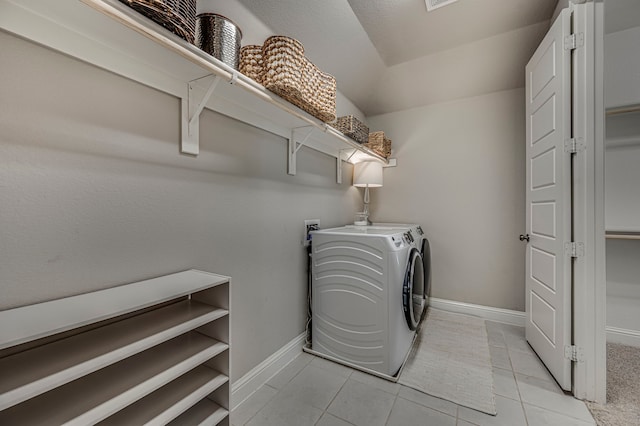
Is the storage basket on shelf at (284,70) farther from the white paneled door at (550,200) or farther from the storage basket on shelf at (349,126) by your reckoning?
the white paneled door at (550,200)

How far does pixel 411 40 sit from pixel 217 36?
1.91 meters

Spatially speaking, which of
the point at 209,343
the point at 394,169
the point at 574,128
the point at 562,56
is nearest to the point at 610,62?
the point at 562,56

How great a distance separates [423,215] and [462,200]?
440 millimetres

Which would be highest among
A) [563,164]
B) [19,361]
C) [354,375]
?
[563,164]

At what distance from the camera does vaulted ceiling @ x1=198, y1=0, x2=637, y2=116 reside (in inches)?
69.2

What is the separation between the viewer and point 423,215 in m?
3.06

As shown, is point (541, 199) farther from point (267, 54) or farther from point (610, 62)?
point (267, 54)

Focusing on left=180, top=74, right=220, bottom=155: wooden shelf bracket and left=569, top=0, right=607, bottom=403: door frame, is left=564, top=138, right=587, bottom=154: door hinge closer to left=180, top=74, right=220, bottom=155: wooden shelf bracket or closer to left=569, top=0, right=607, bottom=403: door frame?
left=569, top=0, right=607, bottom=403: door frame

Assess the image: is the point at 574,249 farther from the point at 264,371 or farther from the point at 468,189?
the point at 264,371

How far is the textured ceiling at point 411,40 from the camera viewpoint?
183cm

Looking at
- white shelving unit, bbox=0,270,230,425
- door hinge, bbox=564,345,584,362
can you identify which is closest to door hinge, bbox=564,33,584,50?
door hinge, bbox=564,345,584,362

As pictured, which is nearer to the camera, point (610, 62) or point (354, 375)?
point (354, 375)

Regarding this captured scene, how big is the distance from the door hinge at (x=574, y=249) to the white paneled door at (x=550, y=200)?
25 mm

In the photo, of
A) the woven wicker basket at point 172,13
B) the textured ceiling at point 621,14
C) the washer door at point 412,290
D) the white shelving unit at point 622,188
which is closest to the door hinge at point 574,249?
the white shelving unit at point 622,188
